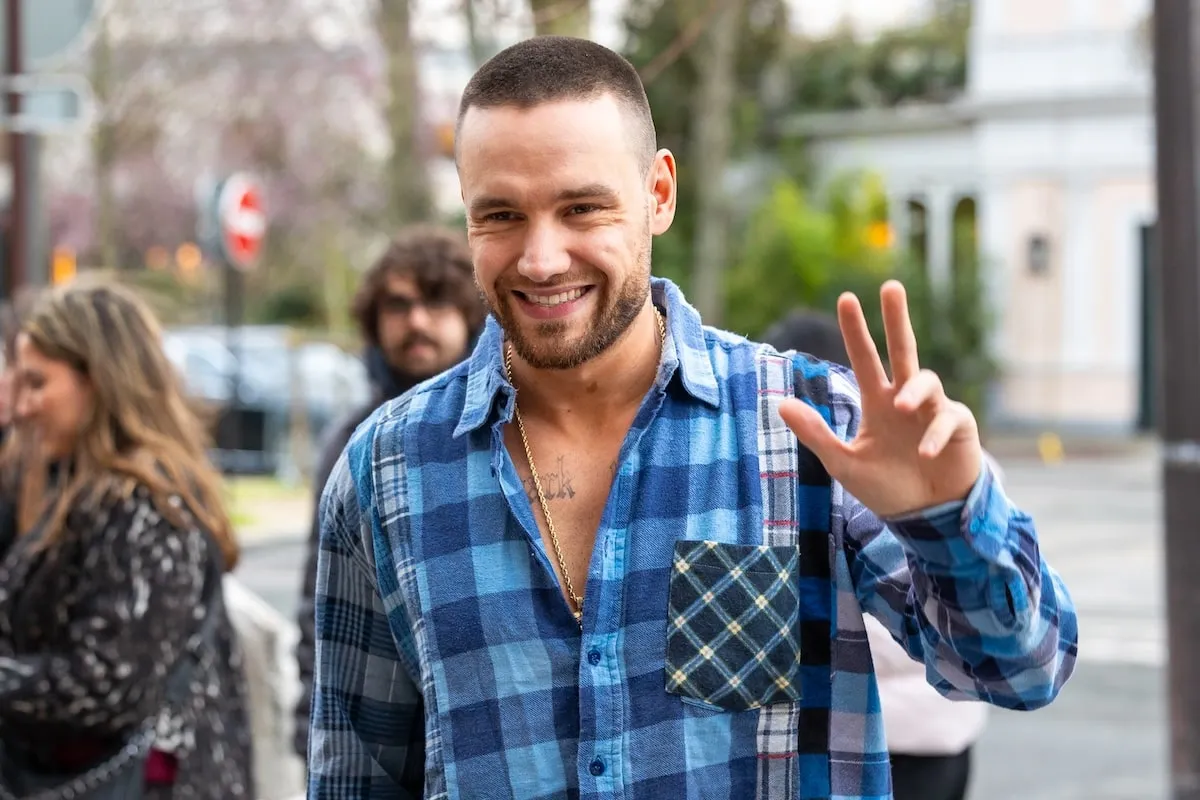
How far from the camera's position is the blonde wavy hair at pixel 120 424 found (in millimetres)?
3705

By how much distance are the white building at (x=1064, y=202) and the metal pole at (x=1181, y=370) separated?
23.2 metres

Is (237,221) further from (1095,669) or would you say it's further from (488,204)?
(488,204)

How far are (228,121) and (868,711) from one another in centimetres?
2502

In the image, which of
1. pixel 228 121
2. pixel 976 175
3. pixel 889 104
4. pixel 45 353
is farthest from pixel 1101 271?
pixel 45 353

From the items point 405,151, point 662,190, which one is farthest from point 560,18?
point 405,151

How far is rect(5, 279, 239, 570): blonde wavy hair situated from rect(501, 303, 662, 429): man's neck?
64.4 inches

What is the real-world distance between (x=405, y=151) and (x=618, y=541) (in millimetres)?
13026

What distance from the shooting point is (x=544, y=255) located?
2.08 m

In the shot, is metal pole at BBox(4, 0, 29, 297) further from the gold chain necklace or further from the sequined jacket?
the gold chain necklace

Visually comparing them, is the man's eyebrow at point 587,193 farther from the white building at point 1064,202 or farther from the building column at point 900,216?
the building column at point 900,216

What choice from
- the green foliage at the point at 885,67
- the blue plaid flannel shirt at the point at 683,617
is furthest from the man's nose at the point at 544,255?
the green foliage at the point at 885,67

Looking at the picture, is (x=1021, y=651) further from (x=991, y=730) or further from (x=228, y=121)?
(x=228, y=121)

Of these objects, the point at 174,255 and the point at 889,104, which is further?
the point at 174,255

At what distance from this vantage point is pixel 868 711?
2.10 metres
